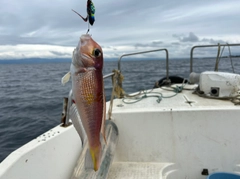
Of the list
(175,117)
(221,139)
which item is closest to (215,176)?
(221,139)

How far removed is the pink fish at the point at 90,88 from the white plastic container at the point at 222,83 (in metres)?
3.21

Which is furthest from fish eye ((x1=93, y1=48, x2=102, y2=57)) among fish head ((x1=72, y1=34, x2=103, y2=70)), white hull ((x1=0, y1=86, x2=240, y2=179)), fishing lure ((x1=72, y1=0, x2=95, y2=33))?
white hull ((x1=0, y1=86, x2=240, y2=179))

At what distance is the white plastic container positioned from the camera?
12.3ft

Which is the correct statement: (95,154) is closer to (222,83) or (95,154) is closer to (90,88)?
(90,88)

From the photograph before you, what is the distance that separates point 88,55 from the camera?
1019 millimetres

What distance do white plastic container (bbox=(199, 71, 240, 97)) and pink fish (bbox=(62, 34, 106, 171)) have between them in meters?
3.21

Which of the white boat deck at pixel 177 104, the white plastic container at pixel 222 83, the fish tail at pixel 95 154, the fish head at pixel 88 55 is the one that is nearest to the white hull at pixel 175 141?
the white boat deck at pixel 177 104

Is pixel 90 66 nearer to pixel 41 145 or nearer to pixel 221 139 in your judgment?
pixel 41 145

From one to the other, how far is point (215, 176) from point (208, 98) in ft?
4.58

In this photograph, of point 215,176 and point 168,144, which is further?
point 168,144

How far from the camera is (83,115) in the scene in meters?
1.05

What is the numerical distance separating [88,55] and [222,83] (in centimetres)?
327

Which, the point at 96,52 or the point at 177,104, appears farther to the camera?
the point at 177,104

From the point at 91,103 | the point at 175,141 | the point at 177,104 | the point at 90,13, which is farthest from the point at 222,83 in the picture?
the point at 91,103
